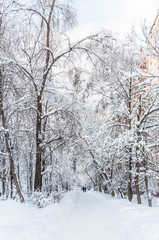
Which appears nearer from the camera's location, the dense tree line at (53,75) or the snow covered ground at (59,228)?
the snow covered ground at (59,228)

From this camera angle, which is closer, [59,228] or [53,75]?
[59,228]

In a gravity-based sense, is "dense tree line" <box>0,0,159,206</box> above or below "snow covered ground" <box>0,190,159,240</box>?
above

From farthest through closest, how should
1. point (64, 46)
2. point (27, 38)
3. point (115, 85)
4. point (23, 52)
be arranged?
1. point (115, 85)
2. point (64, 46)
3. point (23, 52)
4. point (27, 38)

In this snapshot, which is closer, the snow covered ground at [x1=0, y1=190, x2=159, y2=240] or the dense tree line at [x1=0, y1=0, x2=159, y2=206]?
the snow covered ground at [x1=0, y1=190, x2=159, y2=240]

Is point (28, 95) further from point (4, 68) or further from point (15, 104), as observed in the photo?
point (4, 68)

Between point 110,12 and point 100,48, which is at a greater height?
point 110,12

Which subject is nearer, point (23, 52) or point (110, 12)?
point (23, 52)

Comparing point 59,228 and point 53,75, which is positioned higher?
point 53,75

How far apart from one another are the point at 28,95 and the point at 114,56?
400 cm

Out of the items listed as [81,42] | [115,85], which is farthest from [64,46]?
[115,85]

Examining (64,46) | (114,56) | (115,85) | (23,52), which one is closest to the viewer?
(23,52)

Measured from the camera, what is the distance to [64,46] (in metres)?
10.7

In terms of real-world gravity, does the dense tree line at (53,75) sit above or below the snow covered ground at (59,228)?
above

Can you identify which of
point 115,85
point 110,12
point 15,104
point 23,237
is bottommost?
point 23,237
